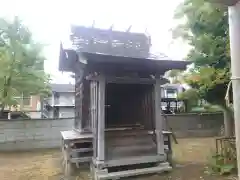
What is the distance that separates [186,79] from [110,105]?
3.05m

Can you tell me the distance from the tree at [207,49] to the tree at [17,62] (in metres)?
7.18

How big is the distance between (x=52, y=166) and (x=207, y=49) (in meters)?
6.53

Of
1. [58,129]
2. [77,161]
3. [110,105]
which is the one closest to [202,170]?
[77,161]

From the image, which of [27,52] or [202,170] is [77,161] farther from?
[27,52]

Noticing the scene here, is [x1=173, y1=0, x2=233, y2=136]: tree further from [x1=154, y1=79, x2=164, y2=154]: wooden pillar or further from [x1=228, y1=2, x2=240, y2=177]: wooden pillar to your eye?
[x1=228, y1=2, x2=240, y2=177]: wooden pillar

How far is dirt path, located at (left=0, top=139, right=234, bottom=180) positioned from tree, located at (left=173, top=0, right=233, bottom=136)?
2.54 metres

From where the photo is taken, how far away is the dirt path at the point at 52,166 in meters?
5.99

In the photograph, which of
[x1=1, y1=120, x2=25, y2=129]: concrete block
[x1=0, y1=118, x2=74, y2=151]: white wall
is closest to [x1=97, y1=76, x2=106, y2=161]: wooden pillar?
[x1=0, y1=118, x2=74, y2=151]: white wall

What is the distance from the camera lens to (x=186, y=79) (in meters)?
8.91

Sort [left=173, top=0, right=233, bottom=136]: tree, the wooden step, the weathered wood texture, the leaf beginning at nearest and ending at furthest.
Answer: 1. the leaf
2. the wooden step
3. the weathered wood texture
4. [left=173, top=0, right=233, bottom=136]: tree

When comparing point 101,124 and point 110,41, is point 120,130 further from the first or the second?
point 110,41

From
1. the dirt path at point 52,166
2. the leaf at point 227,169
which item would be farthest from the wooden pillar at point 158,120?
the leaf at point 227,169

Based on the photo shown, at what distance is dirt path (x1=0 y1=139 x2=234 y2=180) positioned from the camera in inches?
236

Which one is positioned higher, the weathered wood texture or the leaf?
the weathered wood texture
